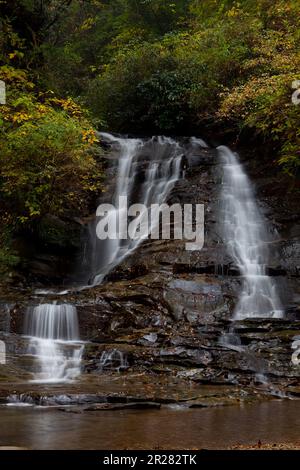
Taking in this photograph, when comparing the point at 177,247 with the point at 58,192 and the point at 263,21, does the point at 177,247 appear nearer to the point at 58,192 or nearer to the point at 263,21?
the point at 58,192

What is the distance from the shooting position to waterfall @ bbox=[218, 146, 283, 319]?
32.2 ft

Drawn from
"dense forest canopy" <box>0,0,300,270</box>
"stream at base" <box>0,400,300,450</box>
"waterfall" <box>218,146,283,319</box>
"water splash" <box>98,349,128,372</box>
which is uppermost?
"dense forest canopy" <box>0,0,300,270</box>

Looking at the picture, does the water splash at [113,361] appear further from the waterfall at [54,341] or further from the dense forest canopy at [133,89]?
the dense forest canopy at [133,89]

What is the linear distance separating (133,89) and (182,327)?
12.2m

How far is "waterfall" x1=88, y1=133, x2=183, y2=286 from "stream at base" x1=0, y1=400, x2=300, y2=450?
6.08 metres

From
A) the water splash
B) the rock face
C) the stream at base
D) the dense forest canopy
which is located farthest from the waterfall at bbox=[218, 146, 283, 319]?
the stream at base

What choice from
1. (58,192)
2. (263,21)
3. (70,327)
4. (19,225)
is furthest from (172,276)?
(263,21)

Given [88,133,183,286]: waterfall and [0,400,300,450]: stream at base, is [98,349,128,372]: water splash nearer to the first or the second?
[0,400,300,450]: stream at base

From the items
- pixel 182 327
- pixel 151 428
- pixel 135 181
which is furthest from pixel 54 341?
pixel 135 181

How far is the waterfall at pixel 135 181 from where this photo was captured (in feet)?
41.2

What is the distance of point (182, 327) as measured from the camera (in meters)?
8.76

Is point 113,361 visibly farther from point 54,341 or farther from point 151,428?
point 151,428

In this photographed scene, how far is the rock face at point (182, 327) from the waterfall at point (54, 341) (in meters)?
0.16

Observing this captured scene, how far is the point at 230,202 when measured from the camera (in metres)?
13.4
